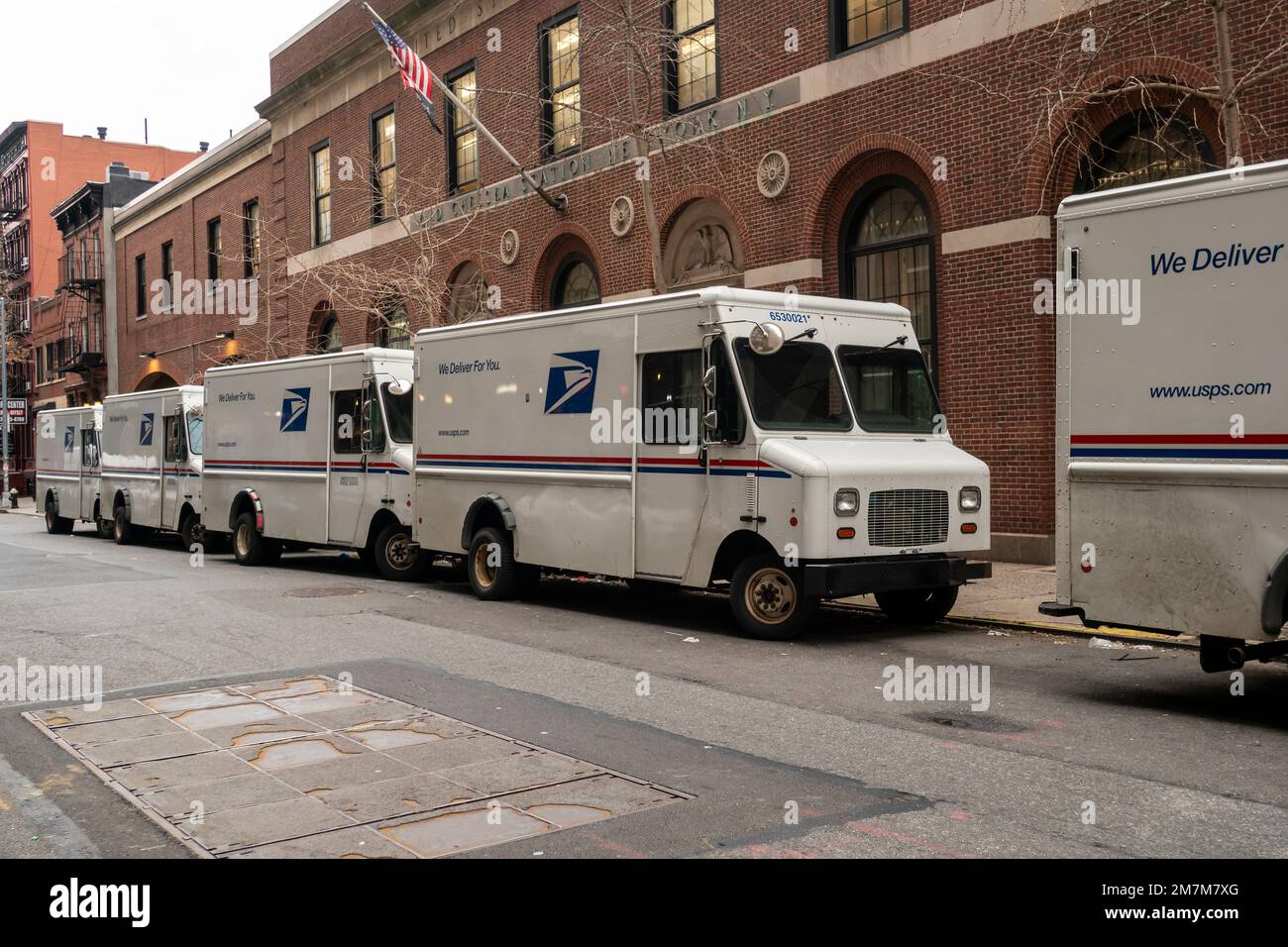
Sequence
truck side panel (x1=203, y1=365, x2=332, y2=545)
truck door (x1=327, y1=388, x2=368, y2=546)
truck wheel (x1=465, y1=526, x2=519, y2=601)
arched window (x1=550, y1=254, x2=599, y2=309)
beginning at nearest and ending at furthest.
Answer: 1. truck wheel (x1=465, y1=526, x2=519, y2=601)
2. truck door (x1=327, y1=388, x2=368, y2=546)
3. truck side panel (x1=203, y1=365, x2=332, y2=545)
4. arched window (x1=550, y1=254, x2=599, y2=309)

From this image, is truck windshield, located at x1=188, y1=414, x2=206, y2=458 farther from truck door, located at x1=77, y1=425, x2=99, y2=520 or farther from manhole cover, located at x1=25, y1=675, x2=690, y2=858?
manhole cover, located at x1=25, y1=675, x2=690, y2=858

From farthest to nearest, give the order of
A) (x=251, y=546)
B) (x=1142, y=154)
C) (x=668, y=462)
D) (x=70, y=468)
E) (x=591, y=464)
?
(x=70, y=468), (x=251, y=546), (x=1142, y=154), (x=591, y=464), (x=668, y=462)

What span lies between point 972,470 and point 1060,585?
10.4ft

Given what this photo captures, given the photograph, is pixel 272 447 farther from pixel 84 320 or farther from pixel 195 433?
pixel 84 320

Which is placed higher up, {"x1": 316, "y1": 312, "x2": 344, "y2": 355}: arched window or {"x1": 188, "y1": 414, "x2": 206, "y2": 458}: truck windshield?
{"x1": 316, "y1": 312, "x2": 344, "y2": 355}: arched window

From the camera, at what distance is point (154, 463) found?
2439 centimetres

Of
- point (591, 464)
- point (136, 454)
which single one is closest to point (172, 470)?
point (136, 454)

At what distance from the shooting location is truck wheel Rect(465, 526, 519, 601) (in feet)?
46.3

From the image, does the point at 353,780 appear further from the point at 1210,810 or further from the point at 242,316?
the point at 242,316

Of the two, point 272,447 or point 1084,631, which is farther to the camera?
point 272,447

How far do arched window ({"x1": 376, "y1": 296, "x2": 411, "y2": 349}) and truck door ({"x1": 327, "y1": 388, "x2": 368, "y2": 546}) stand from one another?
12.5 meters

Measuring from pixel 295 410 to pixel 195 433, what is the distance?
5.19 m

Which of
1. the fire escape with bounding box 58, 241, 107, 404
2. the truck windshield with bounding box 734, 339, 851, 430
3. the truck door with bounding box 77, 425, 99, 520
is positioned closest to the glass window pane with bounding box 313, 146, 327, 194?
the truck door with bounding box 77, 425, 99, 520

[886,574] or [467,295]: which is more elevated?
[467,295]
